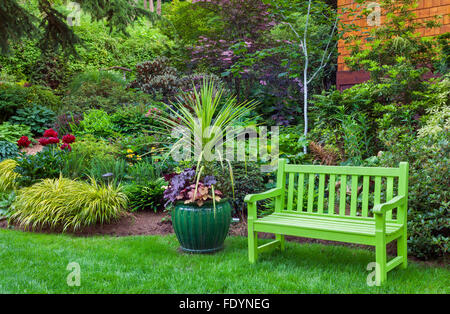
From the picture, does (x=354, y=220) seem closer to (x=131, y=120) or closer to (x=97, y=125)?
(x=131, y=120)

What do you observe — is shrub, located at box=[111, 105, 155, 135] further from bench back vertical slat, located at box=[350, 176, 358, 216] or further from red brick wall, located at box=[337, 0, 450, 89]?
bench back vertical slat, located at box=[350, 176, 358, 216]

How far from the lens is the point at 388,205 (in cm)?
321

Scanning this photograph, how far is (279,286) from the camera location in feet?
10.5

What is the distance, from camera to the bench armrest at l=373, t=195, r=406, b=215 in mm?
3135

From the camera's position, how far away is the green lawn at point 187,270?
318 cm

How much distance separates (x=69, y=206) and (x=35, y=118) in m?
6.47

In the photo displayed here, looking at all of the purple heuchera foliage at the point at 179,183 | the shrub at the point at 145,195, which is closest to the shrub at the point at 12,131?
the shrub at the point at 145,195

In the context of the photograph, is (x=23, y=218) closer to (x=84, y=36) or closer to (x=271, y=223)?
(x=271, y=223)

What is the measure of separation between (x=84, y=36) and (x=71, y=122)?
795cm

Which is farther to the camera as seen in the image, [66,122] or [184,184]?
[66,122]

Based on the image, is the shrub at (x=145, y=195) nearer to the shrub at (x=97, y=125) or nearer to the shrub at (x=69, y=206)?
the shrub at (x=69, y=206)

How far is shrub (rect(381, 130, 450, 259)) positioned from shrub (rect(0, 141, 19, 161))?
25.0 ft

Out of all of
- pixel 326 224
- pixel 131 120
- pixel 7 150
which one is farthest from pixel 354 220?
pixel 7 150

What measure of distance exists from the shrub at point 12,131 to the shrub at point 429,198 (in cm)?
846
